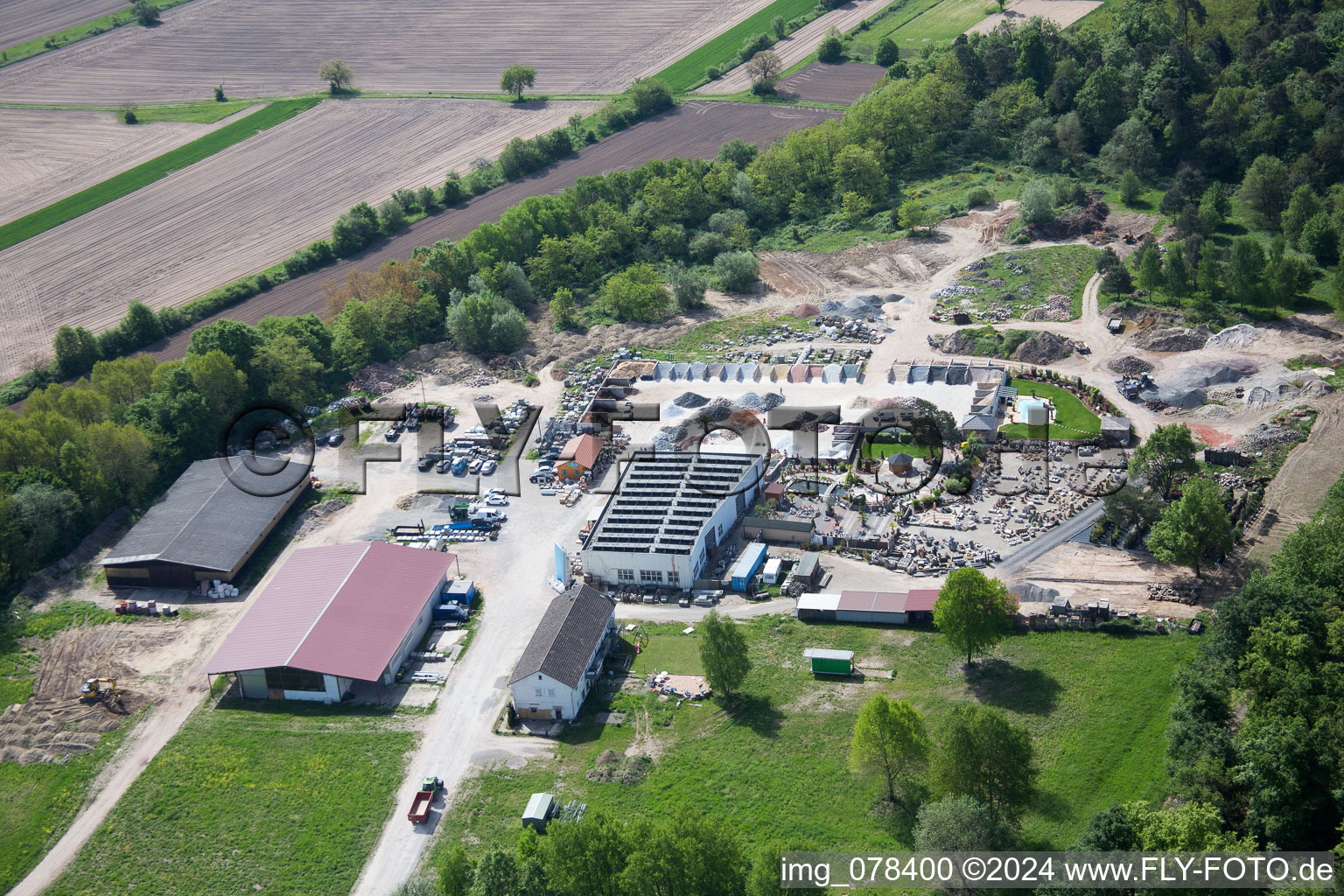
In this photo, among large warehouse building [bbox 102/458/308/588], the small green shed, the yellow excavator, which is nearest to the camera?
the small green shed

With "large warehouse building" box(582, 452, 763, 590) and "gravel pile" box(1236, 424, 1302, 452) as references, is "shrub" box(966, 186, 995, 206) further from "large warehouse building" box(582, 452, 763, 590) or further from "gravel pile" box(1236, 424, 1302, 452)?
"large warehouse building" box(582, 452, 763, 590)

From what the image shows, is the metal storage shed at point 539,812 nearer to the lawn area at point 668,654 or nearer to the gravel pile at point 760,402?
the lawn area at point 668,654

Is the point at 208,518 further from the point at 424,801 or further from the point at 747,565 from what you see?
the point at 747,565

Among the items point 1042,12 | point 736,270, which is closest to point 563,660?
point 736,270

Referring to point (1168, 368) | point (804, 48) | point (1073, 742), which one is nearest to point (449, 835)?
point (1073, 742)

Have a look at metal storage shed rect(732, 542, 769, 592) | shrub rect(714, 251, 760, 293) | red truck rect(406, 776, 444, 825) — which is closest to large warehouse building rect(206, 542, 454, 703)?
red truck rect(406, 776, 444, 825)

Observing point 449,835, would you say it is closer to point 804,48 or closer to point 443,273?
point 443,273

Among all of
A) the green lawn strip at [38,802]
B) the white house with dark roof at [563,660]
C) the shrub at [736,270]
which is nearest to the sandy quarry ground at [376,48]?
the shrub at [736,270]
